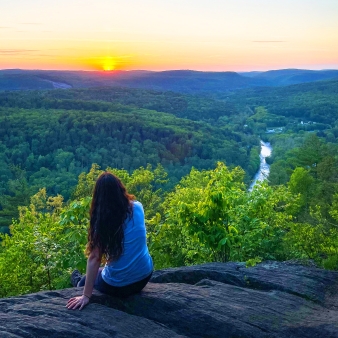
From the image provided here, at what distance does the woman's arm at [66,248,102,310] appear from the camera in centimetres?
531

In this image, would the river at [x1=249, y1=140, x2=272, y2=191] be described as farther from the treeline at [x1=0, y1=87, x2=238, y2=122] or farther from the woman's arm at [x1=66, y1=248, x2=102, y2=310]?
the woman's arm at [x1=66, y1=248, x2=102, y2=310]

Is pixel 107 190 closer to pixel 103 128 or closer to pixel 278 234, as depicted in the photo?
pixel 278 234

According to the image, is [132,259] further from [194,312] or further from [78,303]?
[194,312]

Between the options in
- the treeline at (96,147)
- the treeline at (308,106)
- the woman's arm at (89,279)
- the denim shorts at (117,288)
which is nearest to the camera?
the woman's arm at (89,279)

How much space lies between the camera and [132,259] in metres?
5.48

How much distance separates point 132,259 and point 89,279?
631mm

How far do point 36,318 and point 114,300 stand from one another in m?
1.12

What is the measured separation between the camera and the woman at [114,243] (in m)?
5.12

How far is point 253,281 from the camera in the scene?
723 cm

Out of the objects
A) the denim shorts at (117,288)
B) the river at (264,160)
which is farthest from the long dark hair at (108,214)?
the river at (264,160)

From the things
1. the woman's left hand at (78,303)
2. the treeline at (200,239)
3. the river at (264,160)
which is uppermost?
the woman's left hand at (78,303)

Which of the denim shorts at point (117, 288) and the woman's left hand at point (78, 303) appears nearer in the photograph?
the woman's left hand at point (78, 303)

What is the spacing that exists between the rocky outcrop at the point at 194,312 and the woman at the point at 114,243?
0.28 metres

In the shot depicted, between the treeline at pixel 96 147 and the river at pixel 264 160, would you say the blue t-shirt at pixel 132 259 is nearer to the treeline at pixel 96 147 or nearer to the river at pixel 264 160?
the treeline at pixel 96 147
